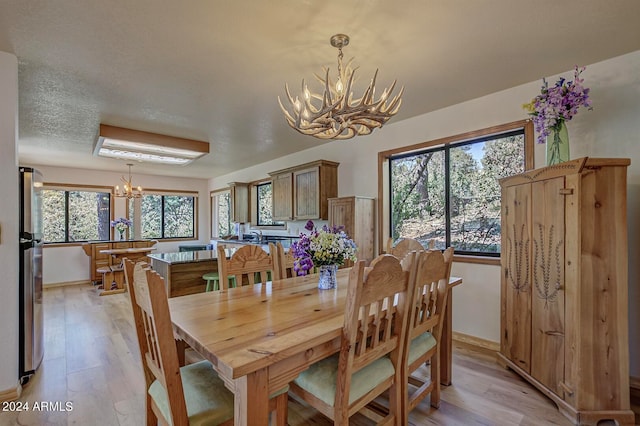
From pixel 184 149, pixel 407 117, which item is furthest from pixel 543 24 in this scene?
pixel 184 149

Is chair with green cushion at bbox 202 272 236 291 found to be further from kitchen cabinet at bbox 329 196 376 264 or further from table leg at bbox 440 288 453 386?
table leg at bbox 440 288 453 386

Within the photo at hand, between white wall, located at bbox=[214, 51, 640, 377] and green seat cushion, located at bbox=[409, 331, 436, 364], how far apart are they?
4.03 feet

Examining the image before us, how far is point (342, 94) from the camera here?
1813mm

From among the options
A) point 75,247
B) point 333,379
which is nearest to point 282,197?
point 333,379

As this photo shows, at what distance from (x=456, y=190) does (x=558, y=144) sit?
1121 millimetres

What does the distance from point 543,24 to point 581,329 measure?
195 cm

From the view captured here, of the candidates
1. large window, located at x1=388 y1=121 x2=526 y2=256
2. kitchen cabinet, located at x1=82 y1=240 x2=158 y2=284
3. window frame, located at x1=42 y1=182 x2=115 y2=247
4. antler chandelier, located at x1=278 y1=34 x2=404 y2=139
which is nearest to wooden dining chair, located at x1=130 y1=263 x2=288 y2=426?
antler chandelier, located at x1=278 y1=34 x2=404 y2=139

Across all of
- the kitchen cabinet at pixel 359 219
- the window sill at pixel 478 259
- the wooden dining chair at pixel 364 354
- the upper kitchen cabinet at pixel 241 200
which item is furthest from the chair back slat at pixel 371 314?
the upper kitchen cabinet at pixel 241 200

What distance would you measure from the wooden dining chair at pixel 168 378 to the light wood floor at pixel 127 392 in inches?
30.9

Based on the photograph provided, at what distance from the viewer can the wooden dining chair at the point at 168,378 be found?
1.10m

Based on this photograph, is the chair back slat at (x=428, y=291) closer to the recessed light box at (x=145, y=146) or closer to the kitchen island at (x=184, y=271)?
the kitchen island at (x=184, y=271)

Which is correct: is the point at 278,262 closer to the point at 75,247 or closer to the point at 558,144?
the point at 558,144

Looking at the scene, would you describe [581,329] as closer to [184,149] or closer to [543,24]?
[543,24]

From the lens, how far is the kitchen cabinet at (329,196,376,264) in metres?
3.62
